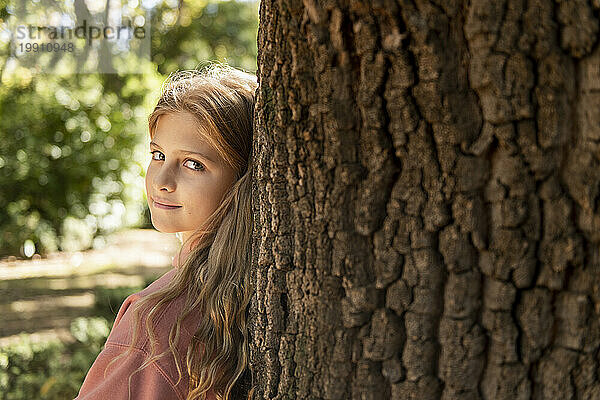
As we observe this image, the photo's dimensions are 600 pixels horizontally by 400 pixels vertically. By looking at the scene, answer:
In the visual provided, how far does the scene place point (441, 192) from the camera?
1.23 m

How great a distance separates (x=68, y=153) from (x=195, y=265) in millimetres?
7363

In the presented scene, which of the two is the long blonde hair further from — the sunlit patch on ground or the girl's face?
the sunlit patch on ground

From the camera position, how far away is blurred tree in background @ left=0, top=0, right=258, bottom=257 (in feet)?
27.9

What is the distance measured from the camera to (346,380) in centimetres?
136

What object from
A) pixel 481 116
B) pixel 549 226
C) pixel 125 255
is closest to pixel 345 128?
pixel 481 116

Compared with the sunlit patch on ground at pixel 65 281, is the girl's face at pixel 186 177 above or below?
above

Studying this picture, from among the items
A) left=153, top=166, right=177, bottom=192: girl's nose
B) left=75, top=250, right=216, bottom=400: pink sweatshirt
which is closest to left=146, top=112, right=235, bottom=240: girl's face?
left=153, top=166, right=177, bottom=192: girl's nose

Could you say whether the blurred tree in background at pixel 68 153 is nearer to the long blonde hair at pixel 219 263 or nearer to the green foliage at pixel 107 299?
the green foliage at pixel 107 299

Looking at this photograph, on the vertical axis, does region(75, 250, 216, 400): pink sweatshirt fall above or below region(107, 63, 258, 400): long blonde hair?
below

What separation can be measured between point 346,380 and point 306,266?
0.79 feet

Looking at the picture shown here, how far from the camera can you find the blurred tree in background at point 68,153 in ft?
27.9

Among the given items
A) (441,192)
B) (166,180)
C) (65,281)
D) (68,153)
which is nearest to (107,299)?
(65,281)

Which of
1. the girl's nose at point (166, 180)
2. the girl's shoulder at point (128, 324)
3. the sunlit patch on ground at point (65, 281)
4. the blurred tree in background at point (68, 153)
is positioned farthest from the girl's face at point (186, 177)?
the blurred tree in background at point (68, 153)

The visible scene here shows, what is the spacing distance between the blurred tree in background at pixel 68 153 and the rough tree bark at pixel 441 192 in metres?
7.51
